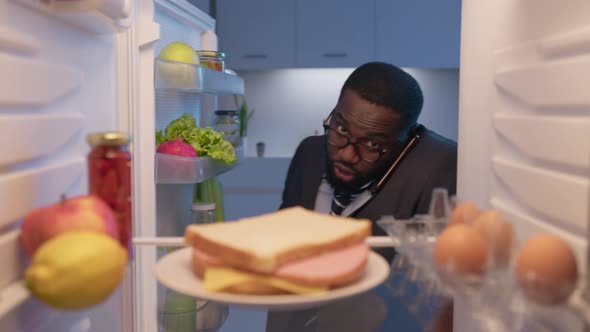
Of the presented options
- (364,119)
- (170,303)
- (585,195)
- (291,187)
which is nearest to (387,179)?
(364,119)

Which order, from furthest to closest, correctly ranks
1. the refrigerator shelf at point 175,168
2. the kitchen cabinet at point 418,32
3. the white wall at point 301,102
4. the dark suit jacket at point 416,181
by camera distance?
1. the white wall at point 301,102
2. the kitchen cabinet at point 418,32
3. the dark suit jacket at point 416,181
4. the refrigerator shelf at point 175,168

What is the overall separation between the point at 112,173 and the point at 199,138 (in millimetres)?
873

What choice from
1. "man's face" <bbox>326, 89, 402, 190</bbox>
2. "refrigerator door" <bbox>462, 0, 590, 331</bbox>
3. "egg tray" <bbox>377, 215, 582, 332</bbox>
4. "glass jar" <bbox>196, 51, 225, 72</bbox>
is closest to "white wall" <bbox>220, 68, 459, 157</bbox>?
"glass jar" <bbox>196, 51, 225, 72</bbox>

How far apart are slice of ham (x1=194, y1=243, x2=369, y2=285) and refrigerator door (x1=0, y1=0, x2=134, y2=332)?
244 millimetres

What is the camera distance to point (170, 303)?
1339 mm

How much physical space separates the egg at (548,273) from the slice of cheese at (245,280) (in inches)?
8.0

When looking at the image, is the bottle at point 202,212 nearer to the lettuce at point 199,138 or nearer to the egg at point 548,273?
the lettuce at point 199,138

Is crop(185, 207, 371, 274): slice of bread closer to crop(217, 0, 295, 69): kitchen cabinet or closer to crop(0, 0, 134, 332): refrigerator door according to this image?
crop(0, 0, 134, 332): refrigerator door

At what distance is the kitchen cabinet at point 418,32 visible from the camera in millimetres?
3352

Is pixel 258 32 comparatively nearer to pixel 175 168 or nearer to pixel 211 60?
pixel 211 60

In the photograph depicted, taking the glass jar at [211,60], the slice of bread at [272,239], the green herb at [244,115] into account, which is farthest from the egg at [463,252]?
the green herb at [244,115]

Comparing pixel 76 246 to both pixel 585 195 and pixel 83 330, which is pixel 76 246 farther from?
pixel 585 195

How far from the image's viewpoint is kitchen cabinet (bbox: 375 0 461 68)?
3.35 meters

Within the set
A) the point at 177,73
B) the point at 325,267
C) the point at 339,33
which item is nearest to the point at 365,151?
the point at 177,73
